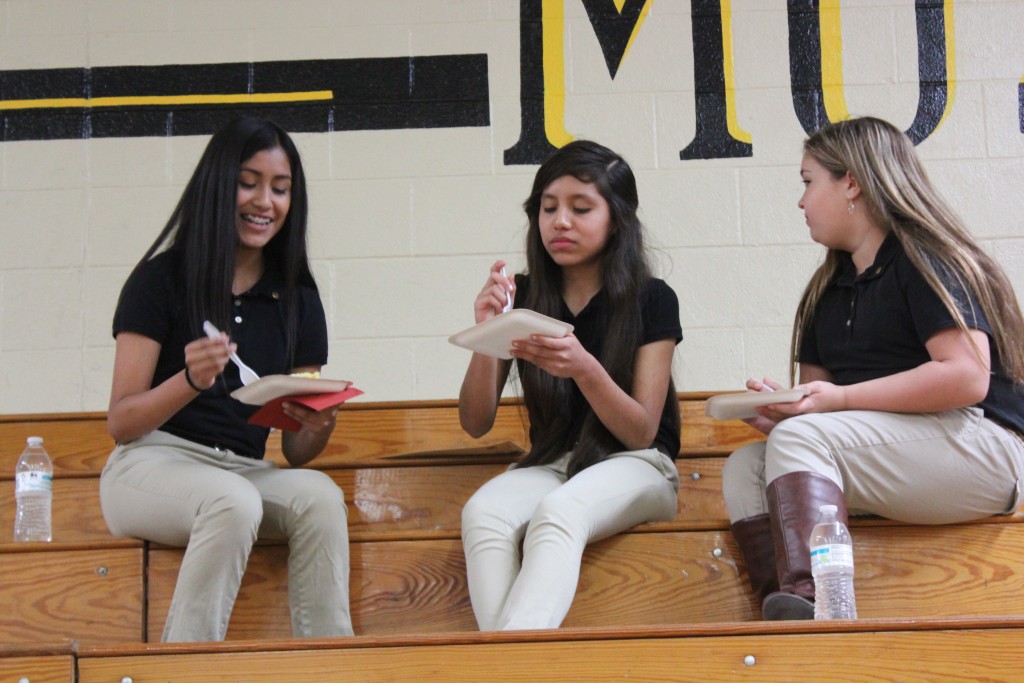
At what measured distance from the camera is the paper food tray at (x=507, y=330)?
1.85m

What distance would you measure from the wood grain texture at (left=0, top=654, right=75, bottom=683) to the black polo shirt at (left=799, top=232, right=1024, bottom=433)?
1248mm

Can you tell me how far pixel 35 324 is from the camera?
2941 mm

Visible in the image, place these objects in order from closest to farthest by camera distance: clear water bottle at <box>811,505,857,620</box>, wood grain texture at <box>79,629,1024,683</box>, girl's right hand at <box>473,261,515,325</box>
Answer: wood grain texture at <box>79,629,1024,683</box> < clear water bottle at <box>811,505,857,620</box> < girl's right hand at <box>473,261,515,325</box>

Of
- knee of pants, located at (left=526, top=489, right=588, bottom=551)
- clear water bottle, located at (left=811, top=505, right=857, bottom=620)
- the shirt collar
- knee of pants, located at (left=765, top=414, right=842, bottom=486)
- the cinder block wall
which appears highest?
the cinder block wall

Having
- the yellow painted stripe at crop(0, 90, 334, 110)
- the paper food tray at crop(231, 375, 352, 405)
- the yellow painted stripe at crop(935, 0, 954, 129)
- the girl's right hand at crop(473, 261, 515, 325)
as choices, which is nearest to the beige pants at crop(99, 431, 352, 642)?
the paper food tray at crop(231, 375, 352, 405)

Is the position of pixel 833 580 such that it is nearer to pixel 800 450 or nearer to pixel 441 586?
pixel 800 450

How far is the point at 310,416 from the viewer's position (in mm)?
2023

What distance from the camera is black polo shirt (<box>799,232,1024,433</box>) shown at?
199 centimetres

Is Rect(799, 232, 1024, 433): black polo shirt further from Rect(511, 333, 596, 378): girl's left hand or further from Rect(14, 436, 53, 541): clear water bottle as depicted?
Rect(14, 436, 53, 541): clear water bottle

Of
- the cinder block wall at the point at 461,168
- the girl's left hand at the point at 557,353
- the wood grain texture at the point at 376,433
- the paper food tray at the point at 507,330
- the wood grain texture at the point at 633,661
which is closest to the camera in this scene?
the wood grain texture at the point at 633,661

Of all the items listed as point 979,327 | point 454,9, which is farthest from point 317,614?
point 454,9

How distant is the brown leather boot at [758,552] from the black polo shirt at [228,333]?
792 millimetres

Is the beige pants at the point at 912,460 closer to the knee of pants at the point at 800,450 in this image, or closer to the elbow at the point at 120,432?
the knee of pants at the point at 800,450

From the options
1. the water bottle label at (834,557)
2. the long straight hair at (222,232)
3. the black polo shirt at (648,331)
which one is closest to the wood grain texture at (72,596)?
the long straight hair at (222,232)
